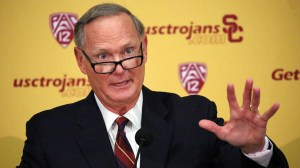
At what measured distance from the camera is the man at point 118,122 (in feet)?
5.23

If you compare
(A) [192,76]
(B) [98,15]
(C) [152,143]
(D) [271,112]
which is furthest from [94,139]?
(A) [192,76]

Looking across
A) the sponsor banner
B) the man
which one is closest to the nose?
the man

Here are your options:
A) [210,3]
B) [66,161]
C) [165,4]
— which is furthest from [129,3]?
[66,161]

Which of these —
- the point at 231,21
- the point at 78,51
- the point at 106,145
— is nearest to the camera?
the point at 106,145

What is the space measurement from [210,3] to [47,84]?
3.23ft

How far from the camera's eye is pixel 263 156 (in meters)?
1.38

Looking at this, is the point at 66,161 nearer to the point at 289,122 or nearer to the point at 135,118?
the point at 135,118

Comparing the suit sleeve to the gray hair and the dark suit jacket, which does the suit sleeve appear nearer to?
the dark suit jacket

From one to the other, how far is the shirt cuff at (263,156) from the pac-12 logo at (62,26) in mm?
1297

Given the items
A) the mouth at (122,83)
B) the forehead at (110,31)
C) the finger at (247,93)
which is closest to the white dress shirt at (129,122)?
the mouth at (122,83)

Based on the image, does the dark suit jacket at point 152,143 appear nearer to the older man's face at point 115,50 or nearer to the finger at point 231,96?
the older man's face at point 115,50

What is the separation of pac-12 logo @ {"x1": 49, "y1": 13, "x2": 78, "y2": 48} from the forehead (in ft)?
2.18

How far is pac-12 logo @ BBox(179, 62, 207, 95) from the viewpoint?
2250 mm

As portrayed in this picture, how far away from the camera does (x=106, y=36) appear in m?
1.63
